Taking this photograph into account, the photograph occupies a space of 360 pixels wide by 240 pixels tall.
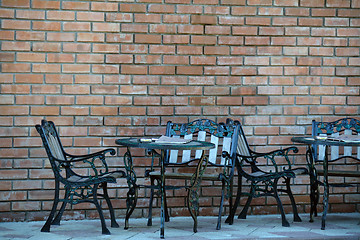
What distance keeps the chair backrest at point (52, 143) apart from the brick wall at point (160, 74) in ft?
1.09

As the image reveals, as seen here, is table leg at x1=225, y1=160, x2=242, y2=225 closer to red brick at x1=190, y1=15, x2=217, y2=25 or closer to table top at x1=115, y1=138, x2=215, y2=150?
table top at x1=115, y1=138, x2=215, y2=150

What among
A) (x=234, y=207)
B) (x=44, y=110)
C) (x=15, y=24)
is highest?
(x=15, y=24)

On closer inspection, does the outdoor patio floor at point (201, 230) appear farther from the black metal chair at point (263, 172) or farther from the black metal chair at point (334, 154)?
the black metal chair at point (334, 154)

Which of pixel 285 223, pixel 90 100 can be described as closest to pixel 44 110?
pixel 90 100

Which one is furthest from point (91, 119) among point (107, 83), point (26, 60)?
point (26, 60)

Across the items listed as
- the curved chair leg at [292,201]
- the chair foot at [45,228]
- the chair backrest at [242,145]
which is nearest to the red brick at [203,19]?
the chair backrest at [242,145]

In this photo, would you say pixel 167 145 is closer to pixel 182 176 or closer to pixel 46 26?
pixel 182 176

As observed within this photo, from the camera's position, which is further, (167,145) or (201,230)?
(201,230)

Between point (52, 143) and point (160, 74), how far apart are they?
1250 millimetres

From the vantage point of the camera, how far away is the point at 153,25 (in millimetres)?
5633

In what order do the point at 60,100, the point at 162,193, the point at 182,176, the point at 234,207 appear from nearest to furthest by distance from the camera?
1. the point at 162,193
2. the point at 182,176
3. the point at 234,207
4. the point at 60,100

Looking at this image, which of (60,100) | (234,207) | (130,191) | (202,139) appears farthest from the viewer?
(202,139)

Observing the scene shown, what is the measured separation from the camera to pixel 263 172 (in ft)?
17.9

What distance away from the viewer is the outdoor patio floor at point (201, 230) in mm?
4777
